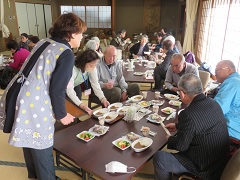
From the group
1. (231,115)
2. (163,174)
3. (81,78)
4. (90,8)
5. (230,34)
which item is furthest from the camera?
(90,8)

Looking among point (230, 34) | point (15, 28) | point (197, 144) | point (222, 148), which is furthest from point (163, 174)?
point (15, 28)

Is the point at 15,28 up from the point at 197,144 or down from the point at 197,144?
up

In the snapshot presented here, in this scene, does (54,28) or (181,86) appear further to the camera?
(181,86)

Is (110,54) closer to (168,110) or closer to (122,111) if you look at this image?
(122,111)

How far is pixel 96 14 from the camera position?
Answer: 10.8m

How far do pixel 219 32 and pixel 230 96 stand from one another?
3901mm

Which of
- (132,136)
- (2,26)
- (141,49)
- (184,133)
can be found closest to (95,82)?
(132,136)

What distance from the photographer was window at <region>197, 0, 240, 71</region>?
4.16 m

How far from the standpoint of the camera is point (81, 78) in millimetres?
2643

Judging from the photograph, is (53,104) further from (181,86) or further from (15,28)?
(15,28)

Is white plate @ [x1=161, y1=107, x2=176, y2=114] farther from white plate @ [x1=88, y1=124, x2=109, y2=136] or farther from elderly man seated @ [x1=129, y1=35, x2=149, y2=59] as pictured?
elderly man seated @ [x1=129, y1=35, x2=149, y2=59]

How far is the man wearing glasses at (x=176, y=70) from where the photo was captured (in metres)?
2.78

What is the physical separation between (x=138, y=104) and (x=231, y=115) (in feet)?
3.11

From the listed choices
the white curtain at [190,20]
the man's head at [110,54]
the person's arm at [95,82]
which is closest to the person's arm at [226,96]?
the person's arm at [95,82]
